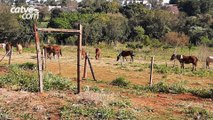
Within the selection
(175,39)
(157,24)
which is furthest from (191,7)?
(175,39)

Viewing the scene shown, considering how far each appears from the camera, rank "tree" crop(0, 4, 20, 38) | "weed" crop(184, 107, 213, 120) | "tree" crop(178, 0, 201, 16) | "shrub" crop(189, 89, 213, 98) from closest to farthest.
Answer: "weed" crop(184, 107, 213, 120), "shrub" crop(189, 89, 213, 98), "tree" crop(0, 4, 20, 38), "tree" crop(178, 0, 201, 16)

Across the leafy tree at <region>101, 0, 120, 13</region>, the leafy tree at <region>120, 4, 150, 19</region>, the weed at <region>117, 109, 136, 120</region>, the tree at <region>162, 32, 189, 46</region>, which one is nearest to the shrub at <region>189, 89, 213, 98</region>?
the weed at <region>117, 109, 136, 120</region>

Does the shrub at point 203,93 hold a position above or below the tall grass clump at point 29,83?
below

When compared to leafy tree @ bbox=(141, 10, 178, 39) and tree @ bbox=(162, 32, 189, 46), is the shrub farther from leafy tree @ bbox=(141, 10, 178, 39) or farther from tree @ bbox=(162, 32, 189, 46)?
leafy tree @ bbox=(141, 10, 178, 39)

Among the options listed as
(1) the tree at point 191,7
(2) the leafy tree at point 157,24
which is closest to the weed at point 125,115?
(2) the leafy tree at point 157,24

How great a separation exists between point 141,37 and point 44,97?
44.8 metres

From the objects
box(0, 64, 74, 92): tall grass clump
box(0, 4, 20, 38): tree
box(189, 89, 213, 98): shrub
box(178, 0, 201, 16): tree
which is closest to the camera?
box(0, 64, 74, 92): tall grass clump

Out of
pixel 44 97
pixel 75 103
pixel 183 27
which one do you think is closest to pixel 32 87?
pixel 44 97

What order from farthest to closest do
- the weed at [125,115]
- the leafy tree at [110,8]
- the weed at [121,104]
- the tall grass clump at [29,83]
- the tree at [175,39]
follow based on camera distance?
the leafy tree at [110,8], the tree at [175,39], the tall grass clump at [29,83], the weed at [121,104], the weed at [125,115]

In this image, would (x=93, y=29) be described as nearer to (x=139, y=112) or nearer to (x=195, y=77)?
(x=195, y=77)

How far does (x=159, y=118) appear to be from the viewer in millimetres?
9086

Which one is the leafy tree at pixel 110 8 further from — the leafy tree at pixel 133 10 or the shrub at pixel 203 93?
the shrub at pixel 203 93

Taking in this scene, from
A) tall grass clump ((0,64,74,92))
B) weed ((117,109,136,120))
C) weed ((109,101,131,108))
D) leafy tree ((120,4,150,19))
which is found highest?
leafy tree ((120,4,150,19))

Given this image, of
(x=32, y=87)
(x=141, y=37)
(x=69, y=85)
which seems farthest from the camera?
(x=141, y=37)
